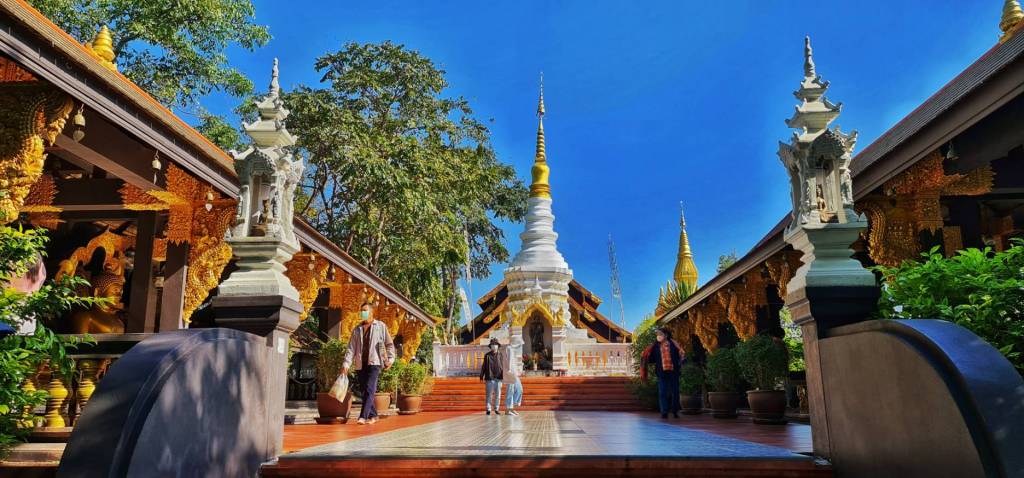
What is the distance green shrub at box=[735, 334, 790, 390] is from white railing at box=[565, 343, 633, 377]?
11.1 m

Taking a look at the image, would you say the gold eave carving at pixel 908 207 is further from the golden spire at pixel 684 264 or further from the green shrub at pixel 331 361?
the golden spire at pixel 684 264

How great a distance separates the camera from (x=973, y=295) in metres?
3.63

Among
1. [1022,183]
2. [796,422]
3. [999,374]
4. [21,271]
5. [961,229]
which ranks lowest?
[796,422]

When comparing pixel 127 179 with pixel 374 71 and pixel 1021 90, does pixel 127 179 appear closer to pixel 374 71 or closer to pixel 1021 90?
pixel 1021 90

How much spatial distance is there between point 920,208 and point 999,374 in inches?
200

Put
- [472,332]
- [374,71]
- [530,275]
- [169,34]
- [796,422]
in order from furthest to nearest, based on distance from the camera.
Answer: [472,332]
[530,275]
[374,71]
[169,34]
[796,422]

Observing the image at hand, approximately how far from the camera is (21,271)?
14.6 feet

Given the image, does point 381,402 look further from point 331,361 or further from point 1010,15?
point 1010,15

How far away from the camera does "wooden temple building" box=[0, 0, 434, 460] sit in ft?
16.4

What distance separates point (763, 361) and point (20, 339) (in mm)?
7677

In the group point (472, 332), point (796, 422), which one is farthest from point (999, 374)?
point (472, 332)

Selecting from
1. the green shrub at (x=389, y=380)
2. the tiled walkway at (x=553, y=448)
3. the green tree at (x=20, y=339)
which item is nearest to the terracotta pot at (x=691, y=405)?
the green shrub at (x=389, y=380)

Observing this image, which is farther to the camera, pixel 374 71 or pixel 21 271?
pixel 374 71

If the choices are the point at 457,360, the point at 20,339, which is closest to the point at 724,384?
the point at 20,339
